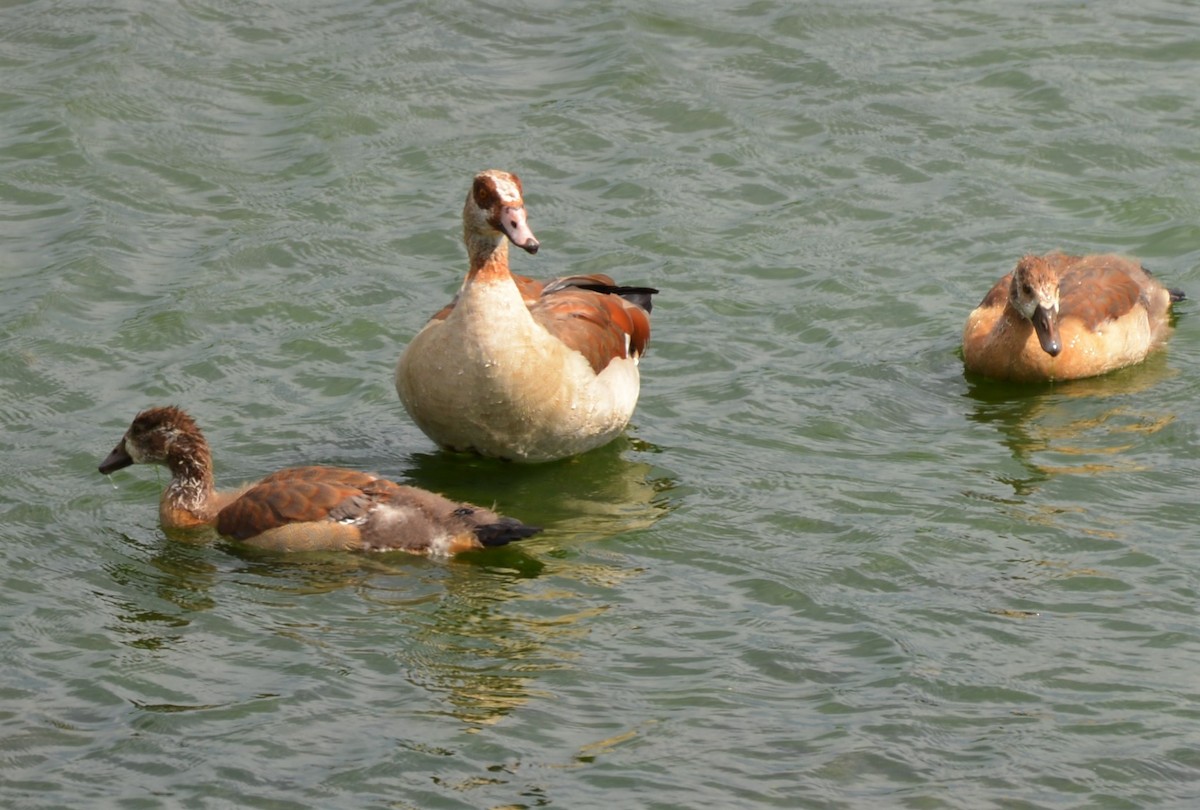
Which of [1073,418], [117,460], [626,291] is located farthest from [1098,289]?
[117,460]

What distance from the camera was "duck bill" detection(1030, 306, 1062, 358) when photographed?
12.6 m

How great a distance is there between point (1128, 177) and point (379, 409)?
6.22 metres

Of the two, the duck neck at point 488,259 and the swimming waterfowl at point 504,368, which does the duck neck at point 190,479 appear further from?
the duck neck at point 488,259

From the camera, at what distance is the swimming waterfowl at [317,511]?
1010 centimetres

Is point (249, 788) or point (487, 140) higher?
point (487, 140)

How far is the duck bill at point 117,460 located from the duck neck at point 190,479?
30 cm

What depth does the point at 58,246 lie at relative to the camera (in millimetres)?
13930

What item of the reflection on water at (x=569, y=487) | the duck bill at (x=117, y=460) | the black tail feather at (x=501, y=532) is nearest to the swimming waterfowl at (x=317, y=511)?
the black tail feather at (x=501, y=532)

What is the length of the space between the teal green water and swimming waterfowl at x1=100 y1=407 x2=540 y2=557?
6.0 inches

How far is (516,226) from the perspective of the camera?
1096cm

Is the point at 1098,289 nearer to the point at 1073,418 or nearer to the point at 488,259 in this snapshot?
the point at 1073,418

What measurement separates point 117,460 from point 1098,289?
6460 mm

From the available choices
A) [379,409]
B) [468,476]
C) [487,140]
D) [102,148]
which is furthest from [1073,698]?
[102,148]

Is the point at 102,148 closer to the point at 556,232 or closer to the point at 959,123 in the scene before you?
the point at 556,232
